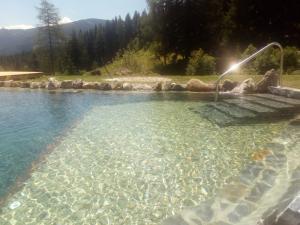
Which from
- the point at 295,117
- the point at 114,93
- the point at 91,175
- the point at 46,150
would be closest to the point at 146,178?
the point at 91,175

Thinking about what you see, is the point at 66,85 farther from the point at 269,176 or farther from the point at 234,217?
the point at 234,217

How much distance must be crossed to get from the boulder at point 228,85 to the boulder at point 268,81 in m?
1.22

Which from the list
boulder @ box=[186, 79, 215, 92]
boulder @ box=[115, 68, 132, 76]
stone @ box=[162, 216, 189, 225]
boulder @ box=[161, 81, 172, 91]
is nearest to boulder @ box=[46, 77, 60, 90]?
boulder @ box=[161, 81, 172, 91]

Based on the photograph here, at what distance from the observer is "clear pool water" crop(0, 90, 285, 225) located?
403 cm

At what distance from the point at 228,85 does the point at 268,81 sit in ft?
5.77

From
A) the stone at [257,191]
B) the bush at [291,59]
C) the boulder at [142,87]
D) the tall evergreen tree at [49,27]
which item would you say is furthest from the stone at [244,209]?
the tall evergreen tree at [49,27]

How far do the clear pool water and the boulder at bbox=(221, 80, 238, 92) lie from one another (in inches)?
148

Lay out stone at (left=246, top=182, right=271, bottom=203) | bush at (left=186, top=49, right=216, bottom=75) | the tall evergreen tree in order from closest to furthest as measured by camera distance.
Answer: stone at (left=246, top=182, right=271, bottom=203) → bush at (left=186, top=49, right=216, bottom=75) → the tall evergreen tree

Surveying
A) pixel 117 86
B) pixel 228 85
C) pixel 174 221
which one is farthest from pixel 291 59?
pixel 174 221

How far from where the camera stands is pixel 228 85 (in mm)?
13461

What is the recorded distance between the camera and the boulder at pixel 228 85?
1340cm

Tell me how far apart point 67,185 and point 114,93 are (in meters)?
9.72

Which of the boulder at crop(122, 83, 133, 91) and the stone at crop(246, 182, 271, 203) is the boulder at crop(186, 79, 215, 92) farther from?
the stone at crop(246, 182, 271, 203)

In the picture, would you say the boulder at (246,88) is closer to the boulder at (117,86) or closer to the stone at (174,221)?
A: the boulder at (117,86)
